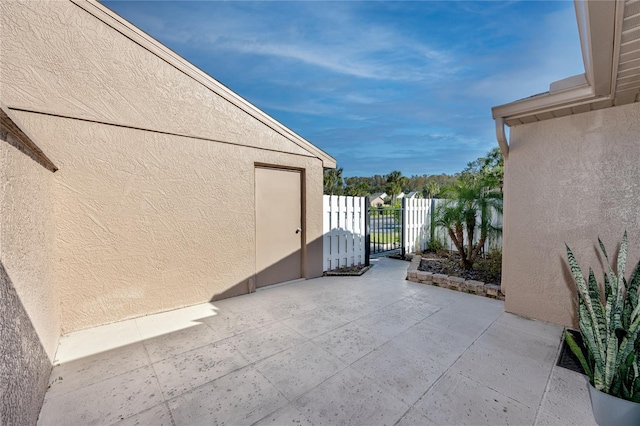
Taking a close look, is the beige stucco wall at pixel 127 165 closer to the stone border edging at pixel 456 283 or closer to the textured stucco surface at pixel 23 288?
the textured stucco surface at pixel 23 288

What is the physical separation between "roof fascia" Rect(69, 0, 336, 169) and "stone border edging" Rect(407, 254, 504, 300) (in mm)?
3497

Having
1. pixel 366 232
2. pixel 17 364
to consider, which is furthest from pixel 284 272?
pixel 17 364

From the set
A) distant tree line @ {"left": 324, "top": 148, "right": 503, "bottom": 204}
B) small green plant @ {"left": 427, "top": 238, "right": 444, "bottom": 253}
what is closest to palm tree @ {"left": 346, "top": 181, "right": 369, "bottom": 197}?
distant tree line @ {"left": 324, "top": 148, "right": 503, "bottom": 204}

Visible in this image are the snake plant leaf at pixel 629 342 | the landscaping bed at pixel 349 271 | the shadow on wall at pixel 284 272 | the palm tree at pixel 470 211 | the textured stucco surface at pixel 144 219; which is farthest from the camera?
the landscaping bed at pixel 349 271

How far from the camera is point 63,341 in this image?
2980 millimetres

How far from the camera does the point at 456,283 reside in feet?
15.4

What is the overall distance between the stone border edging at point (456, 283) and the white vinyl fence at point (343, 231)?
4.97 feet

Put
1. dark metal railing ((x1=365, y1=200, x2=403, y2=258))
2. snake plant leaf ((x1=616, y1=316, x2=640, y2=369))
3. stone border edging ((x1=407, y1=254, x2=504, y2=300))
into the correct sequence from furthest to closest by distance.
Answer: dark metal railing ((x1=365, y1=200, x2=403, y2=258)) → stone border edging ((x1=407, y1=254, x2=504, y2=300)) → snake plant leaf ((x1=616, y1=316, x2=640, y2=369))

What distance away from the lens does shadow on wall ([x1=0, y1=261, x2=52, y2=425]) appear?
143 cm

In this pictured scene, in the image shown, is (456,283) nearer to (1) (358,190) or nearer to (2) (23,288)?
(2) (23,288)

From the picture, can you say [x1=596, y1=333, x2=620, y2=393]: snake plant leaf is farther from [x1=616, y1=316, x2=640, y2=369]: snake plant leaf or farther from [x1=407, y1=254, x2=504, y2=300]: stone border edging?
[x1=407, y1=254, x2=504, y2=300]: stone border edging

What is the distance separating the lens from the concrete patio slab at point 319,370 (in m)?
1.88

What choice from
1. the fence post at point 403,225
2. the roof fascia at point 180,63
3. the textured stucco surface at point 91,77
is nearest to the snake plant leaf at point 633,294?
the roof fascia at point 180,63

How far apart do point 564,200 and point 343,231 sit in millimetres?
4023
